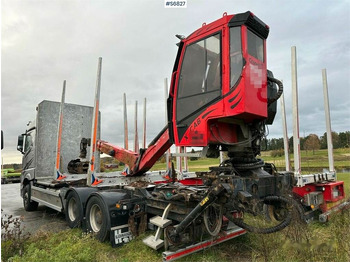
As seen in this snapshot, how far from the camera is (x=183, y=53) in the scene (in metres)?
5.01

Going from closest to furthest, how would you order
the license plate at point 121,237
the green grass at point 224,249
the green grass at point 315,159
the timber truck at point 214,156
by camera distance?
the green grass at point 224,249 < the timber truck at point 214,156 < the license plate at point 121,237 < the green grass at point 315,159

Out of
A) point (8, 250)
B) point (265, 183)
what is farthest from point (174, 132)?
point (8, 250)

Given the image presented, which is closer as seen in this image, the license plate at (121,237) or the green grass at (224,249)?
the green grass at (224,249)

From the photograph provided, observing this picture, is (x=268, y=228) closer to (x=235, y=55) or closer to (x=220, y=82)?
(x=220, y=82)

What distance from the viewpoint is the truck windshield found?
13.5ft

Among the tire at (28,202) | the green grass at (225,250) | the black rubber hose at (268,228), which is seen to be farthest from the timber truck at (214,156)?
the tire at (28,202)

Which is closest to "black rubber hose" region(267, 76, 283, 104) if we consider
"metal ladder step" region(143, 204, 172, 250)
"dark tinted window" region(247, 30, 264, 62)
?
"dark tinted window" region(247, 30, 264, 62)

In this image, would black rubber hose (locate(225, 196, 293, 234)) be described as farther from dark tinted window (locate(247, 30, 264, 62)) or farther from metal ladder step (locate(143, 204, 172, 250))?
dark tinted window (locate(247, 30, 264, 62))

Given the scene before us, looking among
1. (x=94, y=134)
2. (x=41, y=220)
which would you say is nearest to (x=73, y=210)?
(x=94, y=134)

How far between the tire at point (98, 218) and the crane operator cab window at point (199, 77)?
2262mm

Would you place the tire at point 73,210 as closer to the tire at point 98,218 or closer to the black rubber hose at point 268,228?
the tire at point 98,218

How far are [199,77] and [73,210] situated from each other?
14.5 ft

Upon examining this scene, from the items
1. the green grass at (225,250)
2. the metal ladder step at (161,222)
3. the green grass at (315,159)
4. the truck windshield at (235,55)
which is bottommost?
the green grass at (225,250)

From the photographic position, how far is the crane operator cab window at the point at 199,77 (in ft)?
14.4
